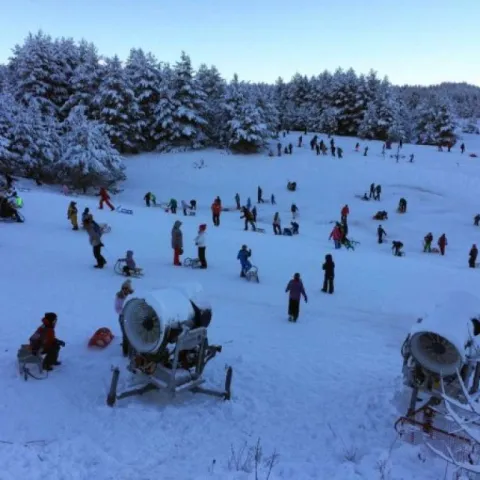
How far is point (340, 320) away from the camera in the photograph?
488 inches

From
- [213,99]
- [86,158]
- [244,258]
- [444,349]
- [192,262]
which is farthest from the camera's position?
[213,99]

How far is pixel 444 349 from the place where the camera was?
666cm

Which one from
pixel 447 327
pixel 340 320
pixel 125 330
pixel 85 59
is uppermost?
pixel 85 59

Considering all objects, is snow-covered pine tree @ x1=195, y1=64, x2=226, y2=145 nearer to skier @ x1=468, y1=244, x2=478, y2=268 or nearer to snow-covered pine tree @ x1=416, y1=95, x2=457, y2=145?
snow-covered pine tree @ x1=416, y1=95, x2=457, y2=145

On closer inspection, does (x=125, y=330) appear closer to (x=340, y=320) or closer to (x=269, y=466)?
(x=269, y=466)

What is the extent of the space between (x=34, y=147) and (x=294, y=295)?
27244 mm

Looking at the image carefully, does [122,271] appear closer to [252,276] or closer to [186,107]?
[252,276]

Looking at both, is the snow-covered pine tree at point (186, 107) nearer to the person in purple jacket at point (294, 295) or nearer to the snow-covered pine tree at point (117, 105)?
the snow-covered pine tree at point (117, 105)

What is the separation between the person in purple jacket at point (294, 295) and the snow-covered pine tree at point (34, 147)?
85.4 ft

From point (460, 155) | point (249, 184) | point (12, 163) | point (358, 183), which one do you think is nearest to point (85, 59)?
point (12, 163)

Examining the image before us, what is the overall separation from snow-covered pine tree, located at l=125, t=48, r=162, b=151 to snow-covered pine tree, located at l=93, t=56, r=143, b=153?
1.67m

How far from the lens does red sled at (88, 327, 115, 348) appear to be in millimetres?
9008

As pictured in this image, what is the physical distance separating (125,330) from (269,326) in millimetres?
4851

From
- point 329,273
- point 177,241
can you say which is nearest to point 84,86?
point 177,241
